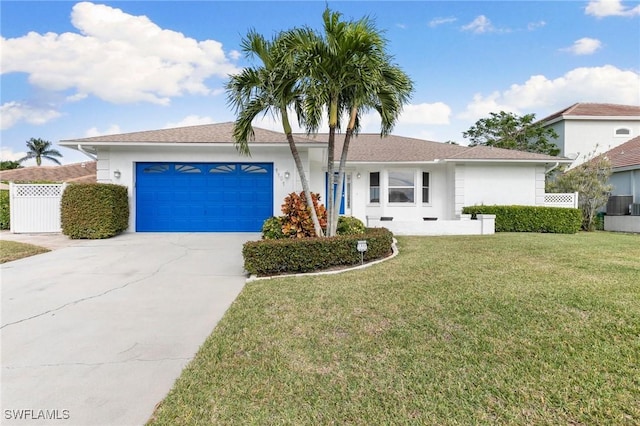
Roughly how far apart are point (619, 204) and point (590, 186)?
3.02m

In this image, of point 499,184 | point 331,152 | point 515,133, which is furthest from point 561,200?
point 331,152

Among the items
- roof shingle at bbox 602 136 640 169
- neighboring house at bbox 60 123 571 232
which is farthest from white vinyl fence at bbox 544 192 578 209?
roof shingle at bbox 602 136 640 169

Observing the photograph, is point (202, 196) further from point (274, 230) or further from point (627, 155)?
point (627, 155)

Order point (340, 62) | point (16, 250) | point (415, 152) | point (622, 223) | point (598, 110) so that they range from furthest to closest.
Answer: point (598, 110)
point (415, 152)
point (622, 223)
point (16, 250)
point (340, 62)

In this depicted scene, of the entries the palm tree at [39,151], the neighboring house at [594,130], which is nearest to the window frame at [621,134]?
the neighboring house at [594,130]

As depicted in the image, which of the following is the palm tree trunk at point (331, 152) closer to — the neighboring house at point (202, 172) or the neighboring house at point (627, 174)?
the neighboring house at point (202, 172)

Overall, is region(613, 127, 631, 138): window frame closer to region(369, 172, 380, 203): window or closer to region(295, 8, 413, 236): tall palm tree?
region(369, 172, 380, 203): window

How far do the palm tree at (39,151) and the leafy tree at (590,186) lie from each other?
5451cm

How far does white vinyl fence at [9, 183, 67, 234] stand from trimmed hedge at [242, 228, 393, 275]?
919 cm

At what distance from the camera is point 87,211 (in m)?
9.80

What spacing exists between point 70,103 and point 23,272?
518 inches

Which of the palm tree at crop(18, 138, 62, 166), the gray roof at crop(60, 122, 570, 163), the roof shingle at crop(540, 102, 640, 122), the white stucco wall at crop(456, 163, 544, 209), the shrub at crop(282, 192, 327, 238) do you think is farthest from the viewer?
the palm tree at crop(18, 138, 62, 166)

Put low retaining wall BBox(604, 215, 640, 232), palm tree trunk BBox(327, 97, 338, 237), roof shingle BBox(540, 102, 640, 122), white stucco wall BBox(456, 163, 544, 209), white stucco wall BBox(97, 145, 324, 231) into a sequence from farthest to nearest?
roof shingle BBox(540, 102, 640, 122), low retaining wall BBox(604, 215, 640, 232), white stucco wall BBox(456, 163, 544, 209), white stucco wall BBox(97, 145, 324, 231), palm tree trunk BBox(327, 97, 338, 237)

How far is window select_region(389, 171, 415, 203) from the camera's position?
15.0 m
